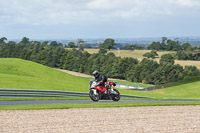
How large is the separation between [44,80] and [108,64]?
75533 millimetres

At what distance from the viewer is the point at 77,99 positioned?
23703mm

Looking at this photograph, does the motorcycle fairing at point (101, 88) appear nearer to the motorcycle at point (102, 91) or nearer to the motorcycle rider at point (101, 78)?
the motorcycle at point (102, 91)

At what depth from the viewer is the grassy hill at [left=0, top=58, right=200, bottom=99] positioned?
28875 mm

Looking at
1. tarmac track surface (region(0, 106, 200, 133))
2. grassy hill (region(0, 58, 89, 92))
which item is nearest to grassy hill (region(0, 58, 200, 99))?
grassy hill (region(0, 58, 89, 92))

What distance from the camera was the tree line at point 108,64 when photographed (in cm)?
9781

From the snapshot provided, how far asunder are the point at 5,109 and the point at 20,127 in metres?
4.22

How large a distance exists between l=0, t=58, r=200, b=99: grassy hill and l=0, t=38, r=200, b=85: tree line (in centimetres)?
3565

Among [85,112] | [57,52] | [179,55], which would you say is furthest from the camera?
[179,55]

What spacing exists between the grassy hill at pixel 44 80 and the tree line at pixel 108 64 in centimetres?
3565

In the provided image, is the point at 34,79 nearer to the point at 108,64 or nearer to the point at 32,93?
the point at 32,93

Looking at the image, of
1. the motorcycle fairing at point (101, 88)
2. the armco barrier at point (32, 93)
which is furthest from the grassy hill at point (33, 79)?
the motorcycle fairing at point (101, 88)

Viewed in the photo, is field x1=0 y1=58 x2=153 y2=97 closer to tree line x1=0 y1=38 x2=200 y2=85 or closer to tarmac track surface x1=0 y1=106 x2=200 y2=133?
tarmac track surface x1=0 y1=106 x2=200 y2=133

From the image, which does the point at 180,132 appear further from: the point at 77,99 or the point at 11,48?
the point at 11,48

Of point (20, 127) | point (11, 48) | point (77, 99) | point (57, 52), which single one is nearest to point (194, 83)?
point (77, 99)
